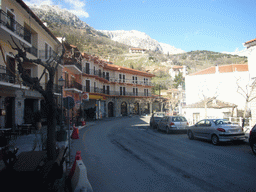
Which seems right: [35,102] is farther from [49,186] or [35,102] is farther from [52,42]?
[49,186]

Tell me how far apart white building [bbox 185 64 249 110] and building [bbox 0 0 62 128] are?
20.6 metres

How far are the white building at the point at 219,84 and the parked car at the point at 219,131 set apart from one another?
16144 mm

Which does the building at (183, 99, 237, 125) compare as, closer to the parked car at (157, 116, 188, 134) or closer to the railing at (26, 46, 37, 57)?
the parked car at (157, 116, 188, 134)

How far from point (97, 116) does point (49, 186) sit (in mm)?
33009

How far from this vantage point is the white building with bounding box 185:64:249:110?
91.8 feet

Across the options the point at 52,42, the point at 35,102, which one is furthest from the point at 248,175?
the point at 52,42

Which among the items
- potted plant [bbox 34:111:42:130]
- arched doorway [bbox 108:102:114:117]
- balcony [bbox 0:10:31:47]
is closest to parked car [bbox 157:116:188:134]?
potted plant [bbox 34:111:42:130]

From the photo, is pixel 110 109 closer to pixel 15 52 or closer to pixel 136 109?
→ pixel 136 109

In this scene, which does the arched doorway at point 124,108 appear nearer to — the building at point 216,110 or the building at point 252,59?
the building at point 216,110

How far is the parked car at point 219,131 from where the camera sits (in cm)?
984

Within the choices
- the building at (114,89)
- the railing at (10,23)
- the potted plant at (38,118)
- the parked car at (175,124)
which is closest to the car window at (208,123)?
the parked car at (175,124)

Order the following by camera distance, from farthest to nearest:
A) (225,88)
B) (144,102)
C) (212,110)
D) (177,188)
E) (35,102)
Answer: (144,102) < (225,88) < (212,110) < (35,102) < (177,188)

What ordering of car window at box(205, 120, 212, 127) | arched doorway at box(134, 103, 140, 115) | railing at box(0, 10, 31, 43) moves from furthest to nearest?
arched doorway at box(134, 103, 140, 115)
railing at box(0, 10, 31, 43)
car window at box(205, 120, 212, 127)

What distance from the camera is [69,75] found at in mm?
29422
